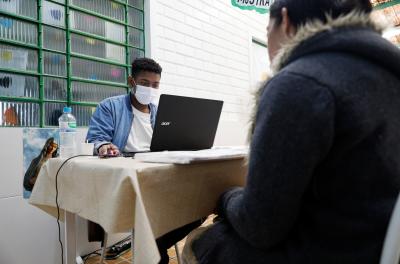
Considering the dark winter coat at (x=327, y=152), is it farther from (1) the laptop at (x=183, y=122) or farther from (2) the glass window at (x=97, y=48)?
(2) the glass window at (x=97, y=48)

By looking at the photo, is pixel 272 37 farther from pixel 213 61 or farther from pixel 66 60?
pixel 213 61

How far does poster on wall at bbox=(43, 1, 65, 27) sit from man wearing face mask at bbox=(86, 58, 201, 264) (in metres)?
0.61

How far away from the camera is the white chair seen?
531 millimetres

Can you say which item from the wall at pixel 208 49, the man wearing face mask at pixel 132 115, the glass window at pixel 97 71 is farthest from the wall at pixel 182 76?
the man wearing face mask at pixel 132 115

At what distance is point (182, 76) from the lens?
276 centimetres

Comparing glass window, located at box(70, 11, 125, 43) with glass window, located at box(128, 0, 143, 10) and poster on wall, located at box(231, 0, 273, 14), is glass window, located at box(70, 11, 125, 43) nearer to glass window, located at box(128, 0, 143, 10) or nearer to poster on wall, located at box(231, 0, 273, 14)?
glass window, located at box(128, 0, 143, 10)

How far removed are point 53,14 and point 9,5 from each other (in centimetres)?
27

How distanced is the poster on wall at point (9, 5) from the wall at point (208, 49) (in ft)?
3.39

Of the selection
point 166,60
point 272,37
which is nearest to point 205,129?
point 272,37

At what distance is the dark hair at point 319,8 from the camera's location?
66 centimetres

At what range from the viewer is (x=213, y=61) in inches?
123

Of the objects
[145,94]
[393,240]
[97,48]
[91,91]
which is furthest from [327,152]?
[97,48]

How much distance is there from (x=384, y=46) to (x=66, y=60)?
1.95 metres

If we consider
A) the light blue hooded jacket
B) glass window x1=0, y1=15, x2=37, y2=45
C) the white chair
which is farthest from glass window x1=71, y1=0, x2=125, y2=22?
the white chair
